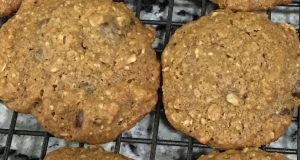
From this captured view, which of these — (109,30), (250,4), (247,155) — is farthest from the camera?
(250,4)

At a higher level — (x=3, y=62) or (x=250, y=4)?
(x=250, y=4)

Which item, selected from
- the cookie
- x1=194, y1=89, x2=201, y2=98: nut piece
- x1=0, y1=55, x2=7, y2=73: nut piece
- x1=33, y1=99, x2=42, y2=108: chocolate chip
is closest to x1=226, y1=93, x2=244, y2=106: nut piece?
x1=194, y1=89, x2=201, y2=98: nut piece

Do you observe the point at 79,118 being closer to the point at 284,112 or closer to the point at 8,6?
the point at 8,6

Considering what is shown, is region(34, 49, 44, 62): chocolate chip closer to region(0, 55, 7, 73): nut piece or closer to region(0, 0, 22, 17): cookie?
region(0, 55, 7, 73): nut piece

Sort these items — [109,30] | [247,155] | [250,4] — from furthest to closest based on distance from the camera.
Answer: [250,4], [109,30], [247,155]

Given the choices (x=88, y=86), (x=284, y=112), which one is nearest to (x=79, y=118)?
(x=88, y=86)

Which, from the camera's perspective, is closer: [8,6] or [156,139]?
[156,139]

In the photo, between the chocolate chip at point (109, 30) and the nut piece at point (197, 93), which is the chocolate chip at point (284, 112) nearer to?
the nut piece at point (197, 93)
